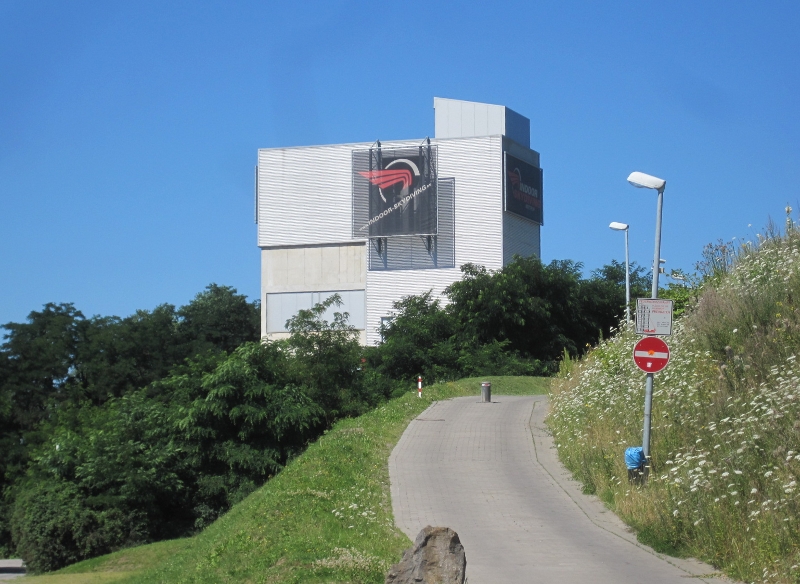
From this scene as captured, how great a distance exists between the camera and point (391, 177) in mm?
62719

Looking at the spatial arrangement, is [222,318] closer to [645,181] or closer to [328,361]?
[328,361]

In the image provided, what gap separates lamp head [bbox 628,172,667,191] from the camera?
15.1m

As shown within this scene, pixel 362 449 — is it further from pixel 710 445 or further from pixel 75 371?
pixel 75 371

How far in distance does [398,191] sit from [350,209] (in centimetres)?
394

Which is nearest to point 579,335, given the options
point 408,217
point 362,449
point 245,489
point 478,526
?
point 408,217

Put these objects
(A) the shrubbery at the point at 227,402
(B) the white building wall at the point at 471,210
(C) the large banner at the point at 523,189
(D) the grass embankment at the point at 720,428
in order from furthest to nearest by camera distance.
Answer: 1. (C) the large banner at the point at 523,189
2. (B) the white building wall at the point at 471,210
3. (A) the shrubbery at the point at 227,402
4. (D) the grass embankment at the point at 720,428

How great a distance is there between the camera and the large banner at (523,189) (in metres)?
62.2

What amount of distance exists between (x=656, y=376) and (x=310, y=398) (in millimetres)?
16045

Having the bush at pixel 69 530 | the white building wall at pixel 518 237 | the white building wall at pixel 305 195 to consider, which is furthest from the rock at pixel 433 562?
the white building wall at pixel 305 195

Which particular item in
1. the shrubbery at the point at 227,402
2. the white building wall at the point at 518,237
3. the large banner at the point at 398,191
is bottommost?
the shrubbery at the point at 227,402

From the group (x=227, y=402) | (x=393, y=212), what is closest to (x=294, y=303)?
(x=393, y=212)

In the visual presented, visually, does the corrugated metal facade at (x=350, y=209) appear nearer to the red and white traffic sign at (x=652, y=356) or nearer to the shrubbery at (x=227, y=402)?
the shrubbery at (x=227, y=402)

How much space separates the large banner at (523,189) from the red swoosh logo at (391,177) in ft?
22.0

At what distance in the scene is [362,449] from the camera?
60.2ft
